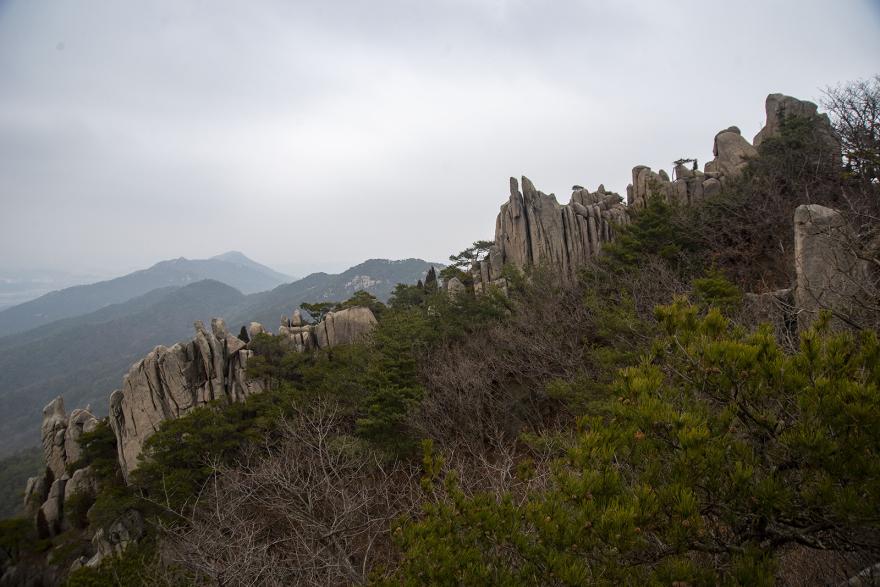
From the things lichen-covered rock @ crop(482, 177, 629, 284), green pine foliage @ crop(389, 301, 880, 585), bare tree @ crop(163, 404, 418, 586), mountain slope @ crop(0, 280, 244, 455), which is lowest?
mountain slope @ crop(0, 280, 244, 455)

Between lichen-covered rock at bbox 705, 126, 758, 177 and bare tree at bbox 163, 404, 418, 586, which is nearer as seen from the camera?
bare tree at bbox 163, 404, 418, 586

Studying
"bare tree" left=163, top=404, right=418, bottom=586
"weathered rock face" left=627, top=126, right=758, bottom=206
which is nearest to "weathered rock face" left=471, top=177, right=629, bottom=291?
"weathered rock face" left=627, top=126, right=758, bottom=206

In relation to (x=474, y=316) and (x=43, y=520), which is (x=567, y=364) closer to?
(x=474, y=316)

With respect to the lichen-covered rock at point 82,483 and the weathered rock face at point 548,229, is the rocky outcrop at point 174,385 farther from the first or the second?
the weathered rock face at point 548,229

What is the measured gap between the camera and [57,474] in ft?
79.2

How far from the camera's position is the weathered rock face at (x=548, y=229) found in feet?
82.6

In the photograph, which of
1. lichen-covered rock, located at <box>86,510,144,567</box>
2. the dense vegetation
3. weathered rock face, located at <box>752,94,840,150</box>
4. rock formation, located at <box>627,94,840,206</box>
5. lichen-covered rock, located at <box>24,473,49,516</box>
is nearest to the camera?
the dense vegetation

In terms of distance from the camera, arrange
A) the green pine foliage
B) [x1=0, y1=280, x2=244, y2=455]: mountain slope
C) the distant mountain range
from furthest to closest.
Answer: the distant mountain range < [x1=0, y1=280, x2=244, y2=455]: mountain slope < the green pine foliage

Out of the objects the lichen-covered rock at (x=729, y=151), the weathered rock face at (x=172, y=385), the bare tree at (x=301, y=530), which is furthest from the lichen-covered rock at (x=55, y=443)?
the lichen-covered rock at (x=729, y=151)

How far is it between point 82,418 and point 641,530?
107ft

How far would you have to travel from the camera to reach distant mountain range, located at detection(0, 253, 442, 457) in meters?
106

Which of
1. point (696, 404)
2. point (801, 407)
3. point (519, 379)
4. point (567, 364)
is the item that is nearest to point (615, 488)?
point (696, 404)

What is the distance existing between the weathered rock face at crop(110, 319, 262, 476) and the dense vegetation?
6.74 ft

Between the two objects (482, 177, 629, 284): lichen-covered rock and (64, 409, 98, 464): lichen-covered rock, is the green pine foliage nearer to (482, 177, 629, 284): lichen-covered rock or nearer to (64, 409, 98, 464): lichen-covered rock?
(482, 177, 629, 284): lichen-covered rock
